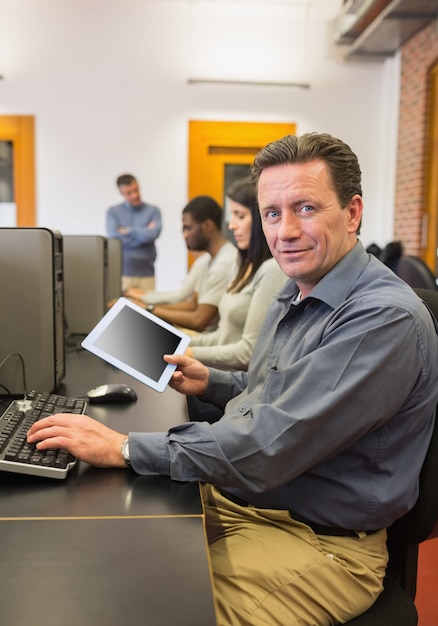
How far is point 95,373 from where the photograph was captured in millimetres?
1801

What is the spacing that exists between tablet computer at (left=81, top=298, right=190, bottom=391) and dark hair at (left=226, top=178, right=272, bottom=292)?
0.76 metres

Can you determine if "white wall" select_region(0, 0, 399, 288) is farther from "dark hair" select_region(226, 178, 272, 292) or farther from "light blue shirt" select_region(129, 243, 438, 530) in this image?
"light blue shirt" select_region(129, 243, 438, 530)

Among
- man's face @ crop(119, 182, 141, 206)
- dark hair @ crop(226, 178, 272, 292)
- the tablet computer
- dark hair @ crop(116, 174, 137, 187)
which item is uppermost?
dark hair @ crop(116, 174, 137, 187)

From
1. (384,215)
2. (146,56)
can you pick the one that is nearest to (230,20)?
(146,56)

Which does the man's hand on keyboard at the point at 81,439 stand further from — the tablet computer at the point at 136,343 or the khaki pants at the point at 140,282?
the khaki pants at the point at 140,282

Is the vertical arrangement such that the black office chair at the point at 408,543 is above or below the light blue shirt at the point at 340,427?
below

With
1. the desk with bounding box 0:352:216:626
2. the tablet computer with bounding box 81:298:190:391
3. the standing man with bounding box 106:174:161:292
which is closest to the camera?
the desk with bounding box 0:352:216:626

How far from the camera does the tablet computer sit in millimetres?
1273


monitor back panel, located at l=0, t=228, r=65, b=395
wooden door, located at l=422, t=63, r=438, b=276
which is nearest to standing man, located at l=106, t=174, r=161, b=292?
wooden door, located at l=422, t=63, r=438, b=276

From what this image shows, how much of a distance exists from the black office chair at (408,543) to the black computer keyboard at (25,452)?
50 cm

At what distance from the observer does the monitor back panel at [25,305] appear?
4.63 feet

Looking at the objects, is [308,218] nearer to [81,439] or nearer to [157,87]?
[81,439]

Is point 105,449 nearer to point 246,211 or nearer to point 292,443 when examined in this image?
point 292,443

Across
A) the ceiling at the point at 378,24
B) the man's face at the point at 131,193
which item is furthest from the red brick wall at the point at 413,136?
the man's face at the point at 131,193
